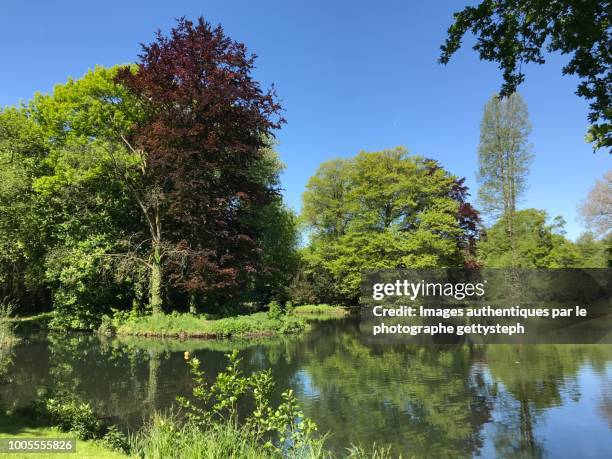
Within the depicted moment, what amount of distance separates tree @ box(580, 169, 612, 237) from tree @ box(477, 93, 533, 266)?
15.7ft

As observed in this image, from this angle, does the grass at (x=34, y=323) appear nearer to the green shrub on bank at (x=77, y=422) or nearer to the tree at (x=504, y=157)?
the green shrub on bank at (x=77, y=422)

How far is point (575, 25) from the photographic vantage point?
13.7ft

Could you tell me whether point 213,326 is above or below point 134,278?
below

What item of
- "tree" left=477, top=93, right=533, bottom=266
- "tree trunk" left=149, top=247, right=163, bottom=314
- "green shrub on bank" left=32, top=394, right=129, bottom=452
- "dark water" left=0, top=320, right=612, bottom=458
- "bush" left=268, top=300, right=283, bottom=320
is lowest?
"dark water" left=0, top=320, right=612, bottom=458

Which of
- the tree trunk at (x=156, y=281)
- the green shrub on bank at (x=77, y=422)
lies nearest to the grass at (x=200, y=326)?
the tree trunk at (x=156, y=281)

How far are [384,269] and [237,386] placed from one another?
27342 mm

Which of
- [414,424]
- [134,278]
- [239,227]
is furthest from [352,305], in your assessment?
[414,424]

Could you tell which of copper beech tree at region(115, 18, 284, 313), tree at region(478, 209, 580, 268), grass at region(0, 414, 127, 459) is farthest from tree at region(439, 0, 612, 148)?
tree at region(478, 209, 580, 268)

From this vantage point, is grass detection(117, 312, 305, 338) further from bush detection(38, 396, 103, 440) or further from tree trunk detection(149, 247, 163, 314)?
bush detection(38, 396, 103, 440)

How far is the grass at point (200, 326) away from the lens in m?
22.6

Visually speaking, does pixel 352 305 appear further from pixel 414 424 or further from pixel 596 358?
pixel 414 424

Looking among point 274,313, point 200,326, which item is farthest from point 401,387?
point 274,313

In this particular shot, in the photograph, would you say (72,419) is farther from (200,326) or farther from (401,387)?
(200,326)

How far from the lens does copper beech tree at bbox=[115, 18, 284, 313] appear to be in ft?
74.4
